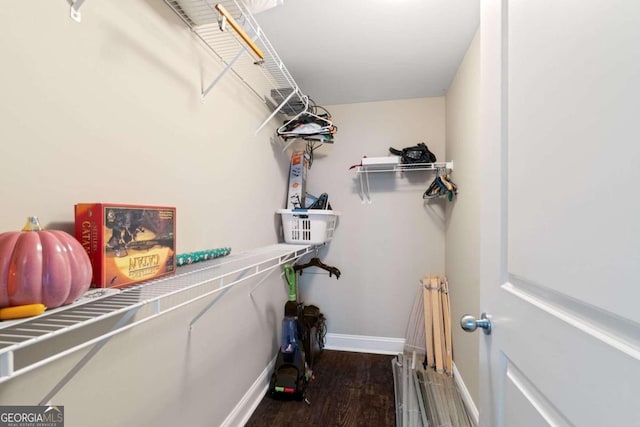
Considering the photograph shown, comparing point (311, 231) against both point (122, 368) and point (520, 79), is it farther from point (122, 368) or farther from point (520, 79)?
point (520, 79)

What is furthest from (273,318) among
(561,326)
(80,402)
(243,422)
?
(561,326)

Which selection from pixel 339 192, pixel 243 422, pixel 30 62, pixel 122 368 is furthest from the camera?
pixel 339 192

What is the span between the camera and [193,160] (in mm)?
1228

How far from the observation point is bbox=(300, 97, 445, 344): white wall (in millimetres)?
2500

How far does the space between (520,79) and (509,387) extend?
772mm

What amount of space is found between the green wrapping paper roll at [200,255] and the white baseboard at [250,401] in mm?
925

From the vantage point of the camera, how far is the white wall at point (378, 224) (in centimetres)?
250

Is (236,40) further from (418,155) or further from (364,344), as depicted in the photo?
(364,344)

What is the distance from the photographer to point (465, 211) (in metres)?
1.85

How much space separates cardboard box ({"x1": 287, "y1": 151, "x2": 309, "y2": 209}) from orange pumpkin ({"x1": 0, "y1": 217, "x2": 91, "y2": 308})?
5.82 feet

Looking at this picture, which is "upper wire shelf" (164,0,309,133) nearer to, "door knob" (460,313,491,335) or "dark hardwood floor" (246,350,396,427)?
"door knob" (460,313,491,335)

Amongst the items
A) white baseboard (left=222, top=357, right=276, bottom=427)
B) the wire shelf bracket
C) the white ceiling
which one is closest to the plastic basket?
white baseboard (left=222, top=357, right=276, bottom=427)

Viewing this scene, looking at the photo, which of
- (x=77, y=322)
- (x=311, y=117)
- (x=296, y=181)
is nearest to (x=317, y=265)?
(x=296, y=181)

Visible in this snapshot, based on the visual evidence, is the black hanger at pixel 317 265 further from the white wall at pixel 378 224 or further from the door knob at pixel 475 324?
the door knob at pixel 475 324
